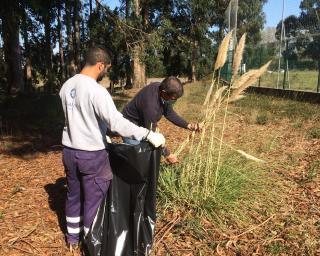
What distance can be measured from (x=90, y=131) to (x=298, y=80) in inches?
489

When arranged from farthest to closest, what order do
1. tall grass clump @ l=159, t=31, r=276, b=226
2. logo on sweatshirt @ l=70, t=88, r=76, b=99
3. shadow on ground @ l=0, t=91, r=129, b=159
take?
shadow on ground @ l=0, t=91, r=129, b=159 < tall grass clump @ l=159, t=31, r=276, b=226 < logo on sweatshirt @ l=70, t=88, r=76, b=99

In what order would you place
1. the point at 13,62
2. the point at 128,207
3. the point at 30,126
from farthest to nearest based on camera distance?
the point at 13,62, the point at 30,126, the point at 128,207

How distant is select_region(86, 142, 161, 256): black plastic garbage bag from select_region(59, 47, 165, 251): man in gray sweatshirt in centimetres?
9

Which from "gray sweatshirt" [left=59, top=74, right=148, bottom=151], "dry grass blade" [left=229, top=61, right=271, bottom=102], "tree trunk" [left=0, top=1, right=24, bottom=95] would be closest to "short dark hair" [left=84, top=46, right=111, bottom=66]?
"gray sweatshirt" [left=59, top=74, right=148, bottom=151]

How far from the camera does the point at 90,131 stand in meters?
3.49

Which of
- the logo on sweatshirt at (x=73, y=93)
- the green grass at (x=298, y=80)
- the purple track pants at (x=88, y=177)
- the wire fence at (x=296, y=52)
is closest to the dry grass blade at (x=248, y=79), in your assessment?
the purple track pants at (x=88, y=177)

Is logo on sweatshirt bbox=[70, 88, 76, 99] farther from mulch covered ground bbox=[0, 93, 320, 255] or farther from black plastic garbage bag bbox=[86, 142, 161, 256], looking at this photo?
mulch covered ground bbox=[0, 93, 320, 255]

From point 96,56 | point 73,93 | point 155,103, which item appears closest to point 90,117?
point 73,93

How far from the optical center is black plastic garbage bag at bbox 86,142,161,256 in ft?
11.8

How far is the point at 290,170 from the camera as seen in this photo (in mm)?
5805

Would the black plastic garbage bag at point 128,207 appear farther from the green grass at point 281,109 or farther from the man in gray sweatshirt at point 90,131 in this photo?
the green grass at point 281,109

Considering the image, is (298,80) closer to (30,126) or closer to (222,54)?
(30,126)

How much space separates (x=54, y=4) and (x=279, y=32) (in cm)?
1009

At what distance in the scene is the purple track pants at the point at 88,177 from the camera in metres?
3.54
